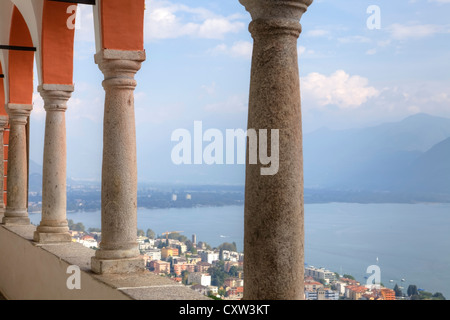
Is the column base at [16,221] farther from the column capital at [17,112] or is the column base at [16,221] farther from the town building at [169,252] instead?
the town building at [169,252]

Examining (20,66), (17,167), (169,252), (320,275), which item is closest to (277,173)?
(320,275)

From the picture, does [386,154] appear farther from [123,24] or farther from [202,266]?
[123,24]

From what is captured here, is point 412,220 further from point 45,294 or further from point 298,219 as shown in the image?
point 45,294

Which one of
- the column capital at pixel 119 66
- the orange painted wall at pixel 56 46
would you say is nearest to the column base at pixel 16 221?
the orange painted wall at pixel 56 46

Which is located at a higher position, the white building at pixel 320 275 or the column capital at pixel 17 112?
the column capital at pixel 17 112

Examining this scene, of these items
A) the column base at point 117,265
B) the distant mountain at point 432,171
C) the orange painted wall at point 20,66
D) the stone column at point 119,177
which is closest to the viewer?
the column base at point 117,265
